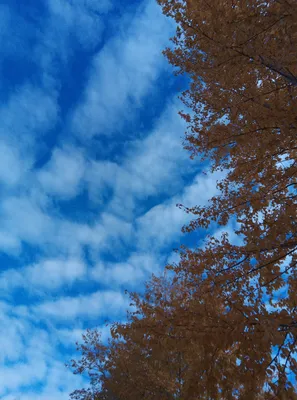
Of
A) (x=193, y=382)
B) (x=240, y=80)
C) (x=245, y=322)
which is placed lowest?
(x=193, y=382)

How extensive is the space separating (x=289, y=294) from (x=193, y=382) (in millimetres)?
1584

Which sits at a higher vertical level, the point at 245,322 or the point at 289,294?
the point at 289,294

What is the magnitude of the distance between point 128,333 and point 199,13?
394 centimetres

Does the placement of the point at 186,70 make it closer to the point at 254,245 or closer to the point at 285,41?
the point at 285,41

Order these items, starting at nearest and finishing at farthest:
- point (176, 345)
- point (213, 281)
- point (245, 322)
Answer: point (245, 322), point (176, 345), point (213, 281)

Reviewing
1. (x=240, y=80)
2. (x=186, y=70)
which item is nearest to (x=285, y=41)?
(x=240, y=80)

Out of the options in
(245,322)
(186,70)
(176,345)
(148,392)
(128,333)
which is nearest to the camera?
(245,322)

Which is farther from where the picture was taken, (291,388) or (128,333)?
(128,333)

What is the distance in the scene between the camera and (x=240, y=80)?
4.19m

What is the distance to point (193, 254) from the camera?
3449 mm

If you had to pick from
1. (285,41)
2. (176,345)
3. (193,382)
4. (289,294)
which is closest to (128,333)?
(176,345)

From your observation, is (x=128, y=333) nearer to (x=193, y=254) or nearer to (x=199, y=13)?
(x=193, y=254)

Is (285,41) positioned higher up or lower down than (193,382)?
higher up

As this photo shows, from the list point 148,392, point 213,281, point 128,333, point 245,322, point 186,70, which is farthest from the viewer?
point 148,392
